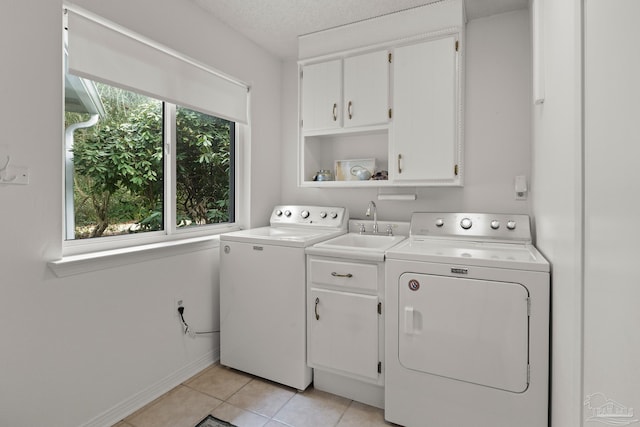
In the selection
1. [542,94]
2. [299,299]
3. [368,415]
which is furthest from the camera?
[299,299]

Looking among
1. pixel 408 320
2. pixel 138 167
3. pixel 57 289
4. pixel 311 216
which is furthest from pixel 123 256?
pixel 408 320

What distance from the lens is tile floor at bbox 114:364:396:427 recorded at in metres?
1.74

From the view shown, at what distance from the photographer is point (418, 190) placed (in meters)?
2.47

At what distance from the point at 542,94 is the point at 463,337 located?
3.98 ft

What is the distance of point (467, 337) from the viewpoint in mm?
1548

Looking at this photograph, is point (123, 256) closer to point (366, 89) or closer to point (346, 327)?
point (346, 327)

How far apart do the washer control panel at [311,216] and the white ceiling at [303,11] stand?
139 cm

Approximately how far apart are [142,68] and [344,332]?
1.92 meters

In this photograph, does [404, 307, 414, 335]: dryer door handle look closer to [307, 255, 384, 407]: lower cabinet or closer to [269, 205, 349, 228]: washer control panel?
[307, 255, 384, 407]: lower cabinet

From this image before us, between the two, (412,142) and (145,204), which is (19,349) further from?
(412,142)

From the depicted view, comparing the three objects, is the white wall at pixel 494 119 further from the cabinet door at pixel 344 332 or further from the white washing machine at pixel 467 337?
the cabinet door at pixel 344 332

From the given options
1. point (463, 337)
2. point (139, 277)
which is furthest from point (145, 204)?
point (463, 337)

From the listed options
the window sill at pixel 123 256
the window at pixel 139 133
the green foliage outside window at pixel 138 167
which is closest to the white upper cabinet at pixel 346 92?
the window at pixel 139 133

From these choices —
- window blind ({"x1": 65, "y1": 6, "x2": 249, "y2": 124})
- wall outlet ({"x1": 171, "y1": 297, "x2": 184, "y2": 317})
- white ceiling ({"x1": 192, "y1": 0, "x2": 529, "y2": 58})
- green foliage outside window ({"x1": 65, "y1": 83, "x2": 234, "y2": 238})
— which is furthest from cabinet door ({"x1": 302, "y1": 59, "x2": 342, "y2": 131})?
wall outlet ({"x1": 171, "y1": 297, "x2": 184, "y2": 317})
